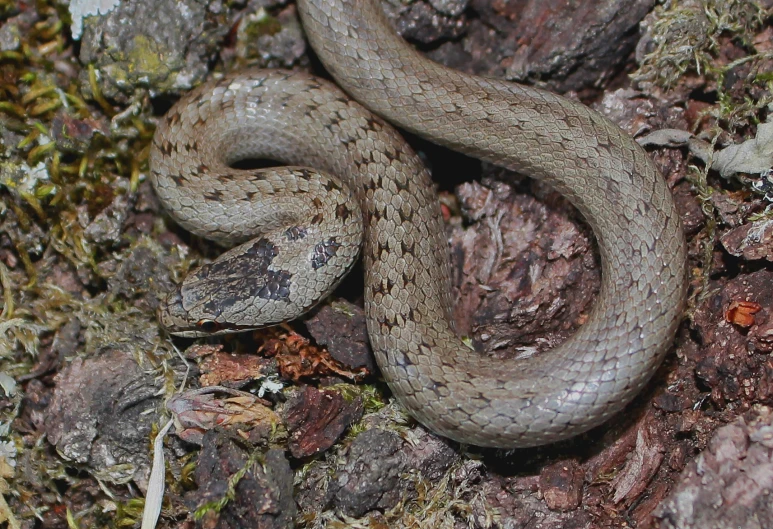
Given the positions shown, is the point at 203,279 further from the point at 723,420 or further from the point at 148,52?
the point at 723,420

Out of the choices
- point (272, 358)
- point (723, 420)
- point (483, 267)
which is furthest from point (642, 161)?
point (272, 358)

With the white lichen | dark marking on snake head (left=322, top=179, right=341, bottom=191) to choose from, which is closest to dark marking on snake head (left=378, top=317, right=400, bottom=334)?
dark marking on snake head (left=322, top=179, right=341, bottom=191)

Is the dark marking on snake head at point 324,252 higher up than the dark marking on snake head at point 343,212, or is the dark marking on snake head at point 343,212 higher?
the dark marking on snake head at point 343,212

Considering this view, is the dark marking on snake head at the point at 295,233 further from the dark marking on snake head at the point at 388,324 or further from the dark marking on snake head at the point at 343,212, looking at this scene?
the dark marking on snake head at the point at 388,324

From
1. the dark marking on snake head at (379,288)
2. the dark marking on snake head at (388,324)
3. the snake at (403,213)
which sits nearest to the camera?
the snake at (403,213)

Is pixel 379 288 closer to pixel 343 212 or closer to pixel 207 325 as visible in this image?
pixel 343 212

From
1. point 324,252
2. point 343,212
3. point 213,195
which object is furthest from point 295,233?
point 213,195

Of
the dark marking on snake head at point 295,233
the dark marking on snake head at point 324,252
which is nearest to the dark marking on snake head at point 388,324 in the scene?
the dark marking on snake head at point 324,252

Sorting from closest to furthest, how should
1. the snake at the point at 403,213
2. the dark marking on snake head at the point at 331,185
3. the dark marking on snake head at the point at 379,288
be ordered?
the snake at the point at 403,213
the dark marking on snake head at the point at 379,288
the dark marking on snake head at the point at 331,185

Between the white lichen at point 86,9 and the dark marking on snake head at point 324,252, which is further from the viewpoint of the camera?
the white lichen at point 86,9
